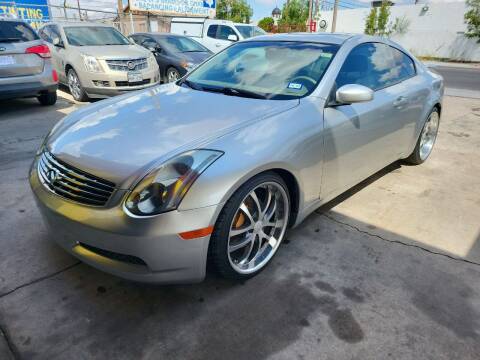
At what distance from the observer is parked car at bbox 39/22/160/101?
7.00 meters

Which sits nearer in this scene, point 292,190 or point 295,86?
point 292,190

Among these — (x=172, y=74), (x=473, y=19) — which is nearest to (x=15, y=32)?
(x=172, y=74)

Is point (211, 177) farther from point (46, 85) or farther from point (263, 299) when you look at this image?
point (46, 85)

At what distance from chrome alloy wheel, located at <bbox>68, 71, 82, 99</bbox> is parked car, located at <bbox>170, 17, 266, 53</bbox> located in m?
5.43

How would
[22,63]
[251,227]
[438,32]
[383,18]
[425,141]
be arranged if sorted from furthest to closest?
[383,18] → [438,32] → [22,63] → [425,141] → [251,227]

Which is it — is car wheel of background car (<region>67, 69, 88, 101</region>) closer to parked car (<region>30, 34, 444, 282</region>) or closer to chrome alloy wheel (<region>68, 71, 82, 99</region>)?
chrome alloy wheel (<region>68, 71, 82, 99</region>)

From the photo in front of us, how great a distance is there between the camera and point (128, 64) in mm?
7223

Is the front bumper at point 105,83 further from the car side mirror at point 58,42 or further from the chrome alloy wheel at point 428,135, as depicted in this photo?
the chrome alloy wheel at point 428,135

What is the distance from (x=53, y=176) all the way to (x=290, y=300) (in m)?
1.59

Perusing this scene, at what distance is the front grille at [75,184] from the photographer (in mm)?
1980

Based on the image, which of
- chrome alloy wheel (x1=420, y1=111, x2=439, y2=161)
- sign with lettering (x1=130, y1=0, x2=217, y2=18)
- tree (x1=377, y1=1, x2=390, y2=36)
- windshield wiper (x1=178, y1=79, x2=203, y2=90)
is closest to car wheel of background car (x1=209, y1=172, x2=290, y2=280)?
windshield wiper (x1=178, y1=79, x2=203, y2=90)

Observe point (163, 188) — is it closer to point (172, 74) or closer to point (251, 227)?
point (251, 227)

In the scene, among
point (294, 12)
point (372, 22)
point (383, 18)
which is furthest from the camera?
point (294, 12)

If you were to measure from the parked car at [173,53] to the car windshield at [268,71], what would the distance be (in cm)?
537
